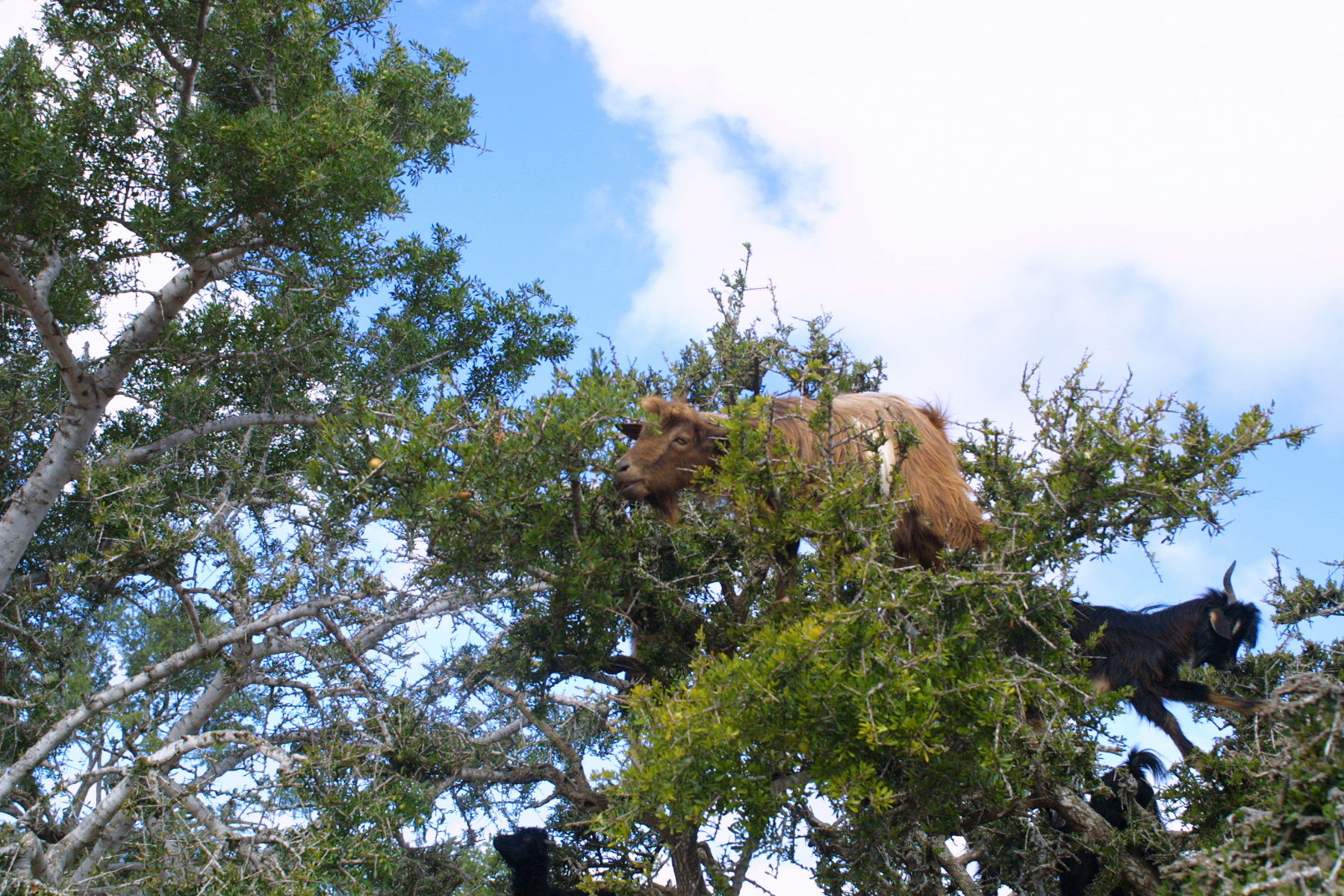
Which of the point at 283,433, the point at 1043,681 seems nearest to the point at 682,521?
the point at 1043,681

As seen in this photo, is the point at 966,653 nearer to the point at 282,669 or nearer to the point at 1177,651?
the point at 1177,651

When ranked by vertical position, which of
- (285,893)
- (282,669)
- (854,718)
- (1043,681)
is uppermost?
(282,669)

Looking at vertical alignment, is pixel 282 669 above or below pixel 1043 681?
above

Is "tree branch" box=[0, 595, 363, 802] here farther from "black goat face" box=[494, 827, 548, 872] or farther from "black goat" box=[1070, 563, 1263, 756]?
"black goat" box=[1070, 563, 1263, 756]

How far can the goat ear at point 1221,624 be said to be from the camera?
18.7ft

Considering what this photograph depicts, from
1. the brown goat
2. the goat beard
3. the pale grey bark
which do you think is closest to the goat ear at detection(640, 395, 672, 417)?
the brown goat

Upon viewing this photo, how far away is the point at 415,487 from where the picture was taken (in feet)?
14.7

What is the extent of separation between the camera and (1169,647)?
5797mm

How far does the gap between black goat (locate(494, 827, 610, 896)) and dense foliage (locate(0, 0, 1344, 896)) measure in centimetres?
19

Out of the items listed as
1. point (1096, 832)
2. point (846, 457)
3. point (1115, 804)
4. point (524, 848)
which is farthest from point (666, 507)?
point (1115, 804)

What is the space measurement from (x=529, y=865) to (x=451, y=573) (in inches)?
71.9

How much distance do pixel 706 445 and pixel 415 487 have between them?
1.77m

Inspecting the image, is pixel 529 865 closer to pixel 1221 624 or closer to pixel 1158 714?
pixel 1158 714

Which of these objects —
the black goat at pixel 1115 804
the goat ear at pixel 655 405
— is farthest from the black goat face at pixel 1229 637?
the goat ear at pixel 655 405
